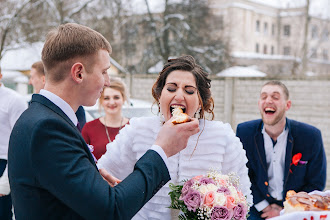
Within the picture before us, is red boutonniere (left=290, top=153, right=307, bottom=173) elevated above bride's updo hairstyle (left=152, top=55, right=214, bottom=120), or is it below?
below

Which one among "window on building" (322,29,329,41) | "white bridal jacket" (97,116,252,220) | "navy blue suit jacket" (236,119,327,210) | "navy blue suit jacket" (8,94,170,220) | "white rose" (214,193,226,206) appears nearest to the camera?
"navy blue suit jacket" (8,94,170,220)

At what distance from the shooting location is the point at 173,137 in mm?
1682

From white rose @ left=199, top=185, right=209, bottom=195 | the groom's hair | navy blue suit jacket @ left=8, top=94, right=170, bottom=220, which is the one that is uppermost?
the groom's hair

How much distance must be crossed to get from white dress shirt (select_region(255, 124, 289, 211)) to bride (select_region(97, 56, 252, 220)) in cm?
133

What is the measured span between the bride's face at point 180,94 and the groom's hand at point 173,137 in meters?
0.87

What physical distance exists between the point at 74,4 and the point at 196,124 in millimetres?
24814

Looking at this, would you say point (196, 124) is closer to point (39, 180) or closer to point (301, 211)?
point (301, 211)

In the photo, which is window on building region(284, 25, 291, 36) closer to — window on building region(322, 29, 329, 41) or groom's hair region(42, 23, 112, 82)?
window on building region(322, 29, 329, 41)

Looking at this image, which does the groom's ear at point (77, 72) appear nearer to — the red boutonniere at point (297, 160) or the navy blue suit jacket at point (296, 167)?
the navy blue suit jacket at point (296, 167)

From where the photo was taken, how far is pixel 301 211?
1.70 meters

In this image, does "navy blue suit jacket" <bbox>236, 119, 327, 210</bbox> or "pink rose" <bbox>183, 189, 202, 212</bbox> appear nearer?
"pink rose" <bbox>183, 189, 202, 212</bbox>

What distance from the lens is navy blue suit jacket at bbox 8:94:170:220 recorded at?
1.38 meters

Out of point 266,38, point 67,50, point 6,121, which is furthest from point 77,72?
point 266,38

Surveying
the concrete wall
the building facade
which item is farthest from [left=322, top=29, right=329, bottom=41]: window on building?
the concrete wall
